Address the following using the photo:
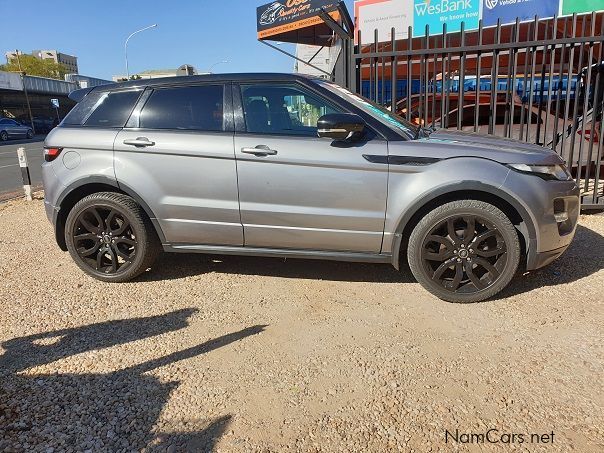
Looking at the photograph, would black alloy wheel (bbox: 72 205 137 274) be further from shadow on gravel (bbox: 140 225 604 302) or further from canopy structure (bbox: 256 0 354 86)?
canopy structure (bbox: 256 0 354 86)

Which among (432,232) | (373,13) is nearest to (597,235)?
(432,232)

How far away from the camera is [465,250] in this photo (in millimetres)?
3379

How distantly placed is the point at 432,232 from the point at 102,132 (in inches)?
113

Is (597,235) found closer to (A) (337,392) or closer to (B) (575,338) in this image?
(B) (575,338)

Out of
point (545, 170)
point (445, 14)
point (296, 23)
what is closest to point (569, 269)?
point (545, 170)

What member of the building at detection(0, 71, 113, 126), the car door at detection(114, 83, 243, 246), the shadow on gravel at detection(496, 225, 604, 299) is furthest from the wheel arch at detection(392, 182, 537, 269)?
the building at detection(0, 71, 113, 126)

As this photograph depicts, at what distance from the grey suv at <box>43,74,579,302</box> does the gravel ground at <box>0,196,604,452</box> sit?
1.15 feet

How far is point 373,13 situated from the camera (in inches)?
547

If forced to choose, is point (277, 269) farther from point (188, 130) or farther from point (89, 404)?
point (89, 404)

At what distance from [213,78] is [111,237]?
5.39ft

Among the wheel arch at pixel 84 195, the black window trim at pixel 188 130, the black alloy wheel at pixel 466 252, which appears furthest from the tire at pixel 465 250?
the wheel arch at pixel 84 195

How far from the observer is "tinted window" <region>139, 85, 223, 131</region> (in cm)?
369

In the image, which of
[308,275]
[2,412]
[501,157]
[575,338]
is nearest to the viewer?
[2,412]

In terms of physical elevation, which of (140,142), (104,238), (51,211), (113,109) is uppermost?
(113,109)
